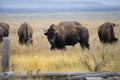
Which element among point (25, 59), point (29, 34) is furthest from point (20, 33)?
point (25, 59)

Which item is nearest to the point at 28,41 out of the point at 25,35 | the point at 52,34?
the point at 25,35

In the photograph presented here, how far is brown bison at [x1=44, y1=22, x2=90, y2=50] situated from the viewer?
16000 millimetres

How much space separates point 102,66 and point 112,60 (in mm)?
1274

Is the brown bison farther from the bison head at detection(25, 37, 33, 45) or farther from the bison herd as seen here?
the bison head at detection(25, 37, 33, 45)

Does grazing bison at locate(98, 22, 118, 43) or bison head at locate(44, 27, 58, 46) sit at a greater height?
bison head at locate(44, 27, 58, 46)

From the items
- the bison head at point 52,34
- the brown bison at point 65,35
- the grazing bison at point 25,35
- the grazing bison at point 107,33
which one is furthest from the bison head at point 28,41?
the grazing bison at point 107,33

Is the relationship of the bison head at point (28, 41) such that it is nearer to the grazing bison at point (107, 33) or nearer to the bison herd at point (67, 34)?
the bison herd at point (67, 34)

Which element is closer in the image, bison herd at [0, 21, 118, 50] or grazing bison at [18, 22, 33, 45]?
bison herd at [0, 21, 118, 50]

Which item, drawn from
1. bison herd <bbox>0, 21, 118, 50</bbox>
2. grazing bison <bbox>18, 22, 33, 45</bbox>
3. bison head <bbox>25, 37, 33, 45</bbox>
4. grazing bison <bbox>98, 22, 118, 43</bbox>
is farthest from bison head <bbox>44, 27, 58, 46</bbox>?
grazing bison <bbox>98, 22, 118, 43</bbox>

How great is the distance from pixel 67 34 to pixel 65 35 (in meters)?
0.17

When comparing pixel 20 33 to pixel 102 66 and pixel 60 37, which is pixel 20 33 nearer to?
pixel 60 37

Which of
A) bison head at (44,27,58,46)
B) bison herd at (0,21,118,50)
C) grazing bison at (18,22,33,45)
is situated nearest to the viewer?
bison head at (44,27,58,46)

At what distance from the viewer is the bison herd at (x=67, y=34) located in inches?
635

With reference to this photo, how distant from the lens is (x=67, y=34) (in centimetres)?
1750
